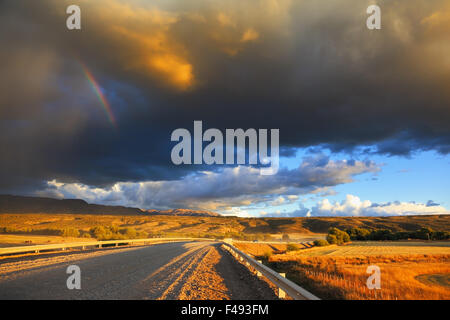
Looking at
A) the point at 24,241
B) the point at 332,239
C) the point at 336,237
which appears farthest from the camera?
the point at 336,237

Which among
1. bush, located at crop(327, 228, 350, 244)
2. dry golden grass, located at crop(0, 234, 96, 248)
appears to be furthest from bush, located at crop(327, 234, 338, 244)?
dry golden grass, located at crop(0, 234, 96, 248)

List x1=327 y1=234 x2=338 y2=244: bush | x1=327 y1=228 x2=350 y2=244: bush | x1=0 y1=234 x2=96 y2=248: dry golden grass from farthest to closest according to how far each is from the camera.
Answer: x1=327 y1=228 x2=350 y2=244: bush
x1=327 y1=234 x2=338 y2=244: bush
x1=0 y1=234 x2=96 y2=248: dry golden grass

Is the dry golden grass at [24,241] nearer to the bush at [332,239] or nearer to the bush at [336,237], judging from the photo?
the bush at [332,239]

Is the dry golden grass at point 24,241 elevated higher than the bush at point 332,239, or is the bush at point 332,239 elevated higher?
the dry golden grass at point 24,241

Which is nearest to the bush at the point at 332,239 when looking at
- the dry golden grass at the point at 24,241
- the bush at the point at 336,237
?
the bush at the point at 336,237

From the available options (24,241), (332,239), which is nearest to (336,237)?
(332,239)

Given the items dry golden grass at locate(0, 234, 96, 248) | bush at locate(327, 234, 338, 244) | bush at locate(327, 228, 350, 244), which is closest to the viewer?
dry golden grass at locate(0, 234, 96, 248)

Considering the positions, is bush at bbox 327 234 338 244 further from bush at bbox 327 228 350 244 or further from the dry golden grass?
the dry golden grass

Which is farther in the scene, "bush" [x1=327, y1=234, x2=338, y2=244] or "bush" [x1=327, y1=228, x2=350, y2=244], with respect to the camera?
"bush" [x1=327, y1=228, x2=350, y2=244]

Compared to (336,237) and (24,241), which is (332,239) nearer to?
(336,237)
